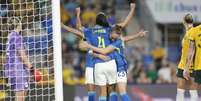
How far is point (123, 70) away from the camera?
42.5 ft

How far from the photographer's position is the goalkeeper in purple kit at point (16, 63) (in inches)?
499

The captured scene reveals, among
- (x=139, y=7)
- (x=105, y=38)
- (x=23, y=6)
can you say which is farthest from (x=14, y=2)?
(x=139, y=7)

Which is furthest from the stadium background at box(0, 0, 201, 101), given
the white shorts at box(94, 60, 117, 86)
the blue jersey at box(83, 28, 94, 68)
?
the white shorts at box(94, 60, 117, 86)

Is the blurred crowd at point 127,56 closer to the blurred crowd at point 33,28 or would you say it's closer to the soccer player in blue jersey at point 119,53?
the soccer player in blue jersey at point 119,53

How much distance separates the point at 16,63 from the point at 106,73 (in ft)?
4.96

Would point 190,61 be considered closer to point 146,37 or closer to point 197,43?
point 197,43

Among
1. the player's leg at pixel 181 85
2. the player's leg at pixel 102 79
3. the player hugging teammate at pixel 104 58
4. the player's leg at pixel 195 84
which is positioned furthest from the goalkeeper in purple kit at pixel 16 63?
the player's leg at pixel 195 84

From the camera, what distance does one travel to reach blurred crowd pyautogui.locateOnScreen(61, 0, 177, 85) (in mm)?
19672

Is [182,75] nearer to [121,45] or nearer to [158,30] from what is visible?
[121,45]

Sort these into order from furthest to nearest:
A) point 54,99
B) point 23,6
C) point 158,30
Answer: point 158,30 → point 23,6 → point 54,99

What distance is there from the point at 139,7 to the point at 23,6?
9438mm

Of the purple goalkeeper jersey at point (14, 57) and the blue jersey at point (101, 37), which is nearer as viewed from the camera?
the purple goalkeeper jersey at point (14, 57)

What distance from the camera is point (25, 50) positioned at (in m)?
12.8

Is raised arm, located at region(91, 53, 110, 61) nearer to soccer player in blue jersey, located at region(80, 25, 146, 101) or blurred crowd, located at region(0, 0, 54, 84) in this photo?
soccer player in blue jersey, located at region(80, 25, 146, 101)
